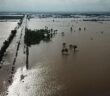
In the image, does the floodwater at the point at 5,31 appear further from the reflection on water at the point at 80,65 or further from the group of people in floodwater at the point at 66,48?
the group of people in floodwater at the point at 66,48

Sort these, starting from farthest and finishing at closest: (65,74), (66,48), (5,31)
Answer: (5,31), (66,48), (65,74)

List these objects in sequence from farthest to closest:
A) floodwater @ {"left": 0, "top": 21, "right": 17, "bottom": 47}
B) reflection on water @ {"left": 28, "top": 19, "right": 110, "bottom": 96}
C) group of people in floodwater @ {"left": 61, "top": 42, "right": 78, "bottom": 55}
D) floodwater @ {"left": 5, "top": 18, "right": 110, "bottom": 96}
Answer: floodwater @ {"left": 0, "top": 21, "right": 17, "bottom": 47}, group of people in floodwater @ {"left": 61, "top": 42, "right": 78, "bottom": 55}, reflection on water @ {"left": 28, "top": 19, "right": 110, "bottom": 96}, floodwater @ {"left": 5, "top": 18, "right": 110, "bottom": 96}

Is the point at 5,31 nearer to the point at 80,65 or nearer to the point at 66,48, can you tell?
the point at 66,48

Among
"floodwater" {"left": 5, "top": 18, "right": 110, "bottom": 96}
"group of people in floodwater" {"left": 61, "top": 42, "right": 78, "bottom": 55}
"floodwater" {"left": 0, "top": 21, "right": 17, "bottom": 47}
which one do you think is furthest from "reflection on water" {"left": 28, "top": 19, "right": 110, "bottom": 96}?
"floodwater" {"left": 0, "top": 21, "right": 17, "bottom": 47}

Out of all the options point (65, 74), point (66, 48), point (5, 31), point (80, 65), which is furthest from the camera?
point (5, 31)

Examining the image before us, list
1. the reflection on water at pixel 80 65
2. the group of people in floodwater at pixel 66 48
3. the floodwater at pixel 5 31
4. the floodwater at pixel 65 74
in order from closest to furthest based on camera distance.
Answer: the floodwater at pixel 65 74, the reflection on water at pixel 80 65, the group of people in floodwater at pixel 66 48, the floodwater at pixel 5 31

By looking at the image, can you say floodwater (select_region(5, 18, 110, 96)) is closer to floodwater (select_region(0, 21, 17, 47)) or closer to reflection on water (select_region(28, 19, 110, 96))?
reflection on water (select_region(28, 19, 110, 96))

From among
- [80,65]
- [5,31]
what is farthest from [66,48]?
[5,31]

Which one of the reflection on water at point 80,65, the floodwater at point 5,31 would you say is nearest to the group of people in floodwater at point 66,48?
the reflection on water at point 80,65

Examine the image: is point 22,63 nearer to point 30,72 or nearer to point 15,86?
point 30,72

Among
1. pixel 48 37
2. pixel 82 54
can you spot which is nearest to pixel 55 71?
pixel 82 54

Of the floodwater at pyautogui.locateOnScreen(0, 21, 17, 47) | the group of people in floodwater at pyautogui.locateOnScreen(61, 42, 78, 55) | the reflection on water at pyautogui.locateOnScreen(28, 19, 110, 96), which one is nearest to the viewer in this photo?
the reflection on water at pyautogui.locateOnScreen(28, 19, 110, 96)
